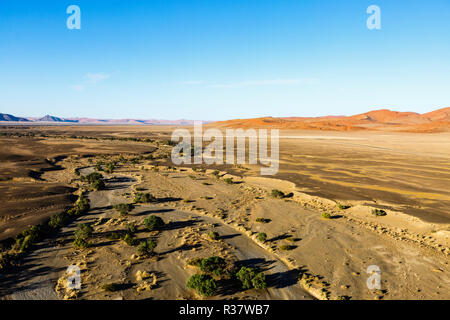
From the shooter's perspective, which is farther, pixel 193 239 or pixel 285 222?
pixel 285 222

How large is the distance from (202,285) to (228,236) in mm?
7181

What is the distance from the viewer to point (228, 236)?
19281 mm

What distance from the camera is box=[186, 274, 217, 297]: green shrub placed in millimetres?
12070

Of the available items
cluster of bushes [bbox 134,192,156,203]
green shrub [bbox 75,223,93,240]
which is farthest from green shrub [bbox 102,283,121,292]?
cluster of bushes [bbox 134,192,156,203]

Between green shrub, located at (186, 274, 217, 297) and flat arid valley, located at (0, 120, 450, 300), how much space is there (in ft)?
0.29

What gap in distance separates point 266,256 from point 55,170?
40.5 m

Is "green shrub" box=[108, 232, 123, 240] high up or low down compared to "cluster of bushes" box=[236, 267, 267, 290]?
up

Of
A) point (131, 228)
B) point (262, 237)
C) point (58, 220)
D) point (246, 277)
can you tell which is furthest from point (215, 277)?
point (58, 220)

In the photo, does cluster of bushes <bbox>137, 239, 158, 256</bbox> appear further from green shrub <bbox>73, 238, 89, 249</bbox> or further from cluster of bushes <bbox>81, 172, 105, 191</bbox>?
cluster of bushes <bbox>81, 172, 105, 191</bbox>

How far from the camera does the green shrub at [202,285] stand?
1207cm

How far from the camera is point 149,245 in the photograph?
16.4 meters
